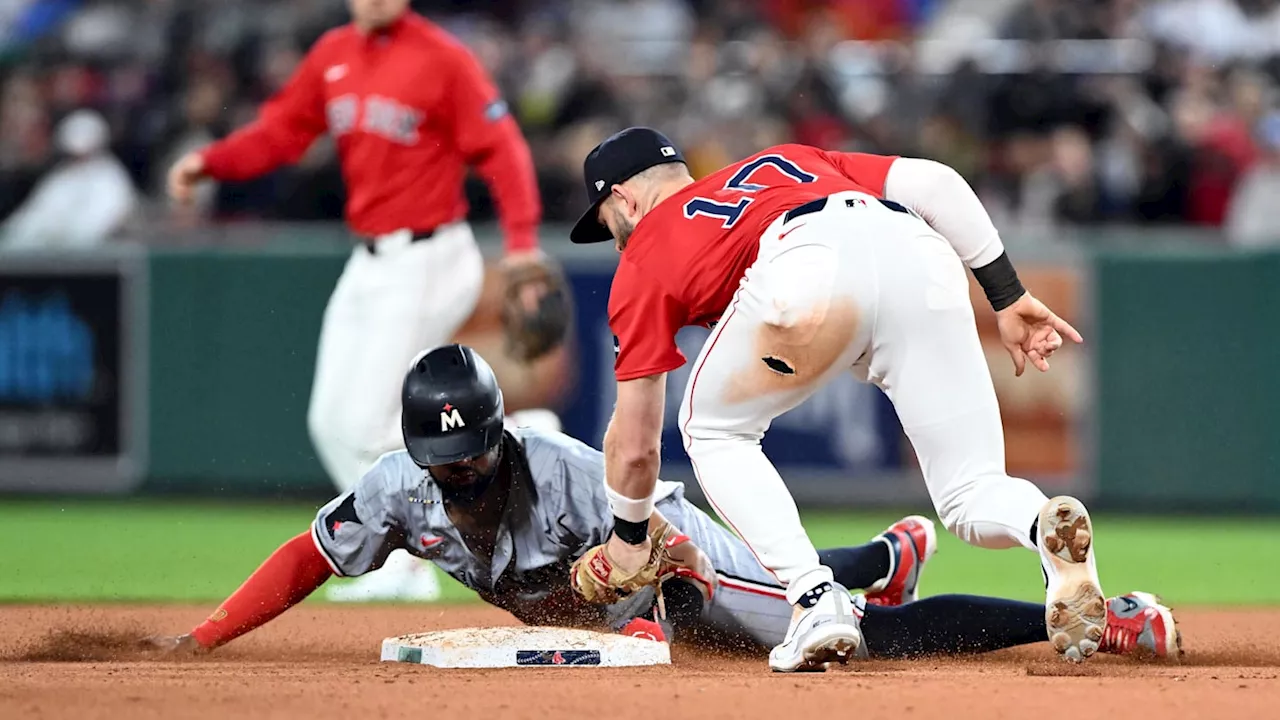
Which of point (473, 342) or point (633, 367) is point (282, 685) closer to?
point (633, 367)

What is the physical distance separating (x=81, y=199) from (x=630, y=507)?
8.23 m

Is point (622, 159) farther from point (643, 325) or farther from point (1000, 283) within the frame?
point (1000, 283)

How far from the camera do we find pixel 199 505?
1135 cm

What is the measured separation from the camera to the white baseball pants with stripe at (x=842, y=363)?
186 inches

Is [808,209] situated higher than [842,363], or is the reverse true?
[808,209]

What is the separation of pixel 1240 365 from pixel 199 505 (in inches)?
255

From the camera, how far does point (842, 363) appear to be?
4828 mm

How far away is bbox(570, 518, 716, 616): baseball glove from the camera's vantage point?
4961mm

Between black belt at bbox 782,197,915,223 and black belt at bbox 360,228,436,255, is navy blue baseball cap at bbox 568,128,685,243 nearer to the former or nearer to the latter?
black belt at bbox 782,197,915,223

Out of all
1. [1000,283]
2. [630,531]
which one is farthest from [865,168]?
[630,531]

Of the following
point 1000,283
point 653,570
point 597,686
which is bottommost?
point 597,686

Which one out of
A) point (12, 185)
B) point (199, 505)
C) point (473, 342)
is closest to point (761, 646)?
point (473, 342)

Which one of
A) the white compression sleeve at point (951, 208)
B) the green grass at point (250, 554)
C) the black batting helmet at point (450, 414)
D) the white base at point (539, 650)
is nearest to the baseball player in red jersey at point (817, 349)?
the white compression sleeve at point (951, 208)

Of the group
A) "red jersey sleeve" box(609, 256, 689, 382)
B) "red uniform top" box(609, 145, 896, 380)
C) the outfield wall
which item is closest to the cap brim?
"red uniform top" box(609, 145, 896, 380)
